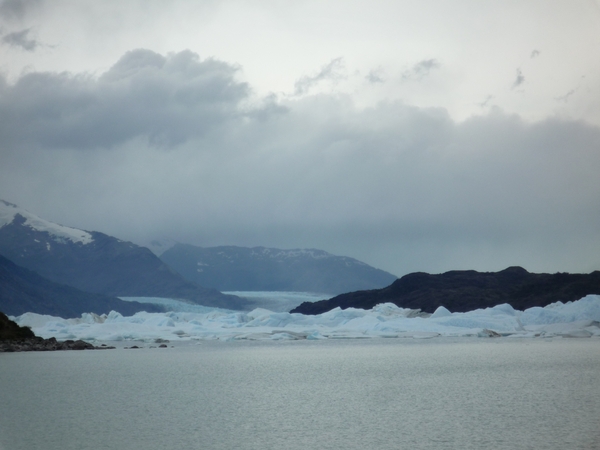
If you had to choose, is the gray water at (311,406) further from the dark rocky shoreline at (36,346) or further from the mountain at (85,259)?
the mountain at (85,259)

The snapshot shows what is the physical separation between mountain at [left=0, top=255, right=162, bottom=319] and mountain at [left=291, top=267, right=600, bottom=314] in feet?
127

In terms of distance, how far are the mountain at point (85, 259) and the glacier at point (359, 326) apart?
10071 cm

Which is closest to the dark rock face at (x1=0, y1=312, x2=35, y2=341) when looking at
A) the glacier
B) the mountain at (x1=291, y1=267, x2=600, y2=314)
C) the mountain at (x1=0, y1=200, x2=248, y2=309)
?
the glacier

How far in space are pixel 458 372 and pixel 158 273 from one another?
156 metres

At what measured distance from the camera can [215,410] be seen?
1396cm

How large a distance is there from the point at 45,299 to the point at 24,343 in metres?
92.8

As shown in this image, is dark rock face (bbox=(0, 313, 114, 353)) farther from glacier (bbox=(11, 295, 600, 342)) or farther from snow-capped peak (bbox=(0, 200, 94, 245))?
snow-capped peak (bbox=(0, 200, 94, 245))

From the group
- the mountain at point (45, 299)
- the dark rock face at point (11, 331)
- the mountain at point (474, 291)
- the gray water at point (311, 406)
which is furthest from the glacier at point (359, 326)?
the mountain at point (45, 299)

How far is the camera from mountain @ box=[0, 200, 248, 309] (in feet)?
542

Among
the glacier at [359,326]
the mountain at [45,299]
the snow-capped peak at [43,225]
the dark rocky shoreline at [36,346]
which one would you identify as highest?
the snow-capped peak at [43,225]

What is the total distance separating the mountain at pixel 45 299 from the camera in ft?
393

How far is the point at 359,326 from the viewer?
172 feet

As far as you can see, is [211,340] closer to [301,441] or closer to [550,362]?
[550,362]

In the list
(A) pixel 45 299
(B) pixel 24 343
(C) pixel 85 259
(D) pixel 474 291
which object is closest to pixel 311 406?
(B) pixel 24 343
